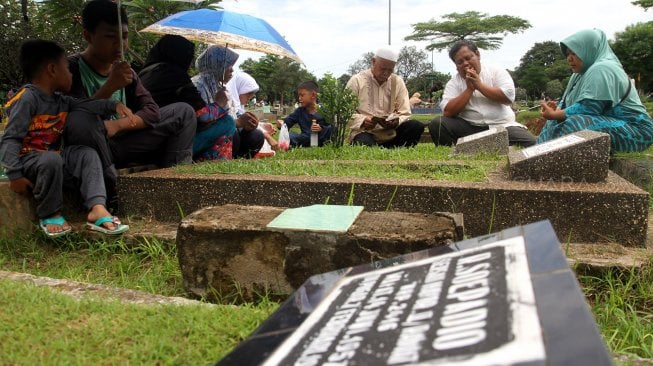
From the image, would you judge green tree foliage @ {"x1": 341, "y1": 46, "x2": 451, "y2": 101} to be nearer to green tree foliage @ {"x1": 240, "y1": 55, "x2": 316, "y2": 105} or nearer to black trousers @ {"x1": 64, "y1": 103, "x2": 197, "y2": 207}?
green tree foliage @ {"x1": 240, "y1": 55, "x2": 316, "y2": 105}

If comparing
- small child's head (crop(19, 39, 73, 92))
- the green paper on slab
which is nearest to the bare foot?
small child's head (crop(19, 39, 73, 92))

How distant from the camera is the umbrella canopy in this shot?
164 inches

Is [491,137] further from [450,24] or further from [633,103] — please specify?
[450,24]

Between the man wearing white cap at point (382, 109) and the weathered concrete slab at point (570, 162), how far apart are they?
287 centimetres

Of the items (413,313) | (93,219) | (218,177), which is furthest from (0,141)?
(413,313)

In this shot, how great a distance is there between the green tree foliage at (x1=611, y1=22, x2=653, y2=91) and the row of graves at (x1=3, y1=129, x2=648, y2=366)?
86.8ft

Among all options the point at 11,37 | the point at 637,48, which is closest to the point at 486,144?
the point at 11,37

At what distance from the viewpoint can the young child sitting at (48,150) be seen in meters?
2.61

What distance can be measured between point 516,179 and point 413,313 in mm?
2093

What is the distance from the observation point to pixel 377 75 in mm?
5656

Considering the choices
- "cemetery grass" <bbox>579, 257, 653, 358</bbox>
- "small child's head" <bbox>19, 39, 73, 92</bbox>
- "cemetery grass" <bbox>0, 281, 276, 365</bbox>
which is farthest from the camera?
"small child's head" <bbox>19, 39, 73, 92</bbox>

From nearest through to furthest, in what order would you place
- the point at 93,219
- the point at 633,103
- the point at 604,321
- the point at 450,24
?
the point at 604,321 < the point at 93,219 < the point at 633,103 < the point at 450,24

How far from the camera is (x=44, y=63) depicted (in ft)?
8.89

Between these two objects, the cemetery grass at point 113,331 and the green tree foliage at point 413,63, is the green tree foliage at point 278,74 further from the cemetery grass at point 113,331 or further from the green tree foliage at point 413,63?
the cemetery grass at point 113,331
